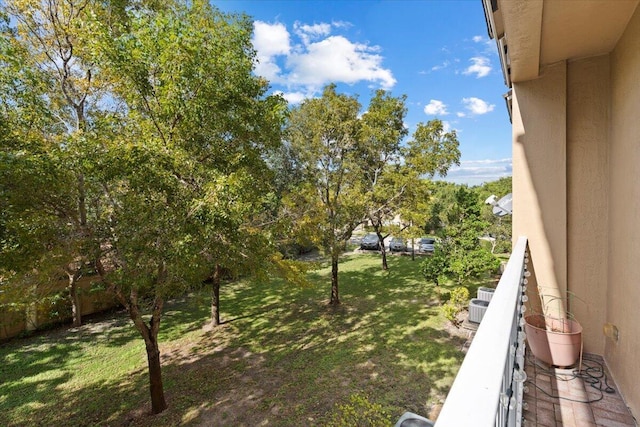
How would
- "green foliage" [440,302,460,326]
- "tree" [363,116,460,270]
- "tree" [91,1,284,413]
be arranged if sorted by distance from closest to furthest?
"tree" [91,1,284,413], "green foliage" [440,302,460,326], "tree" [363,116,460,270]

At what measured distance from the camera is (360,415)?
16.9 feet

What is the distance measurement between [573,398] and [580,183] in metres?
2.24

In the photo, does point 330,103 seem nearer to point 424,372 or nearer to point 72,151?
point 72,151

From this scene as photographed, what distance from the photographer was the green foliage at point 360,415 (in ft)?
16.2

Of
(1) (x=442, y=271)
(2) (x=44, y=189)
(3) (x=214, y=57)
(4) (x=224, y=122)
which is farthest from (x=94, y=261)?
(1) (x=442, y=271)


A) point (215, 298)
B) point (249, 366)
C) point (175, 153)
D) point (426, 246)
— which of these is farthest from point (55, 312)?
point (426, 246)

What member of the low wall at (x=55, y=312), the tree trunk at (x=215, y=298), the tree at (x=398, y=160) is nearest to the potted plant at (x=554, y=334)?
the tree at (x=398, y=160)

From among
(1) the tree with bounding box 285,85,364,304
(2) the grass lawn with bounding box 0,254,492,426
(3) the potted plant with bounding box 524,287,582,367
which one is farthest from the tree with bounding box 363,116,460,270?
(3) the potted plant with bounding box 524,287,582,367

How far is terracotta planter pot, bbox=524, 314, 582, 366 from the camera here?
2959 millimetres

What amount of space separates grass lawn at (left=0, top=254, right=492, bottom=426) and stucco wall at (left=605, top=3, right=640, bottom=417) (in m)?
3.33

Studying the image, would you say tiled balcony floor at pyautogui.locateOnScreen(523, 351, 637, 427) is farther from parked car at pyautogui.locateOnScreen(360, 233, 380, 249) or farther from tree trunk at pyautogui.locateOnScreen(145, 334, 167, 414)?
parked car at pyautogui.locateOnScreen(360, 233, 380, 249)

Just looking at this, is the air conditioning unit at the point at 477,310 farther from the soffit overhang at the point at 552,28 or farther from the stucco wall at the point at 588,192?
the soffit overhang at the point at 552,28

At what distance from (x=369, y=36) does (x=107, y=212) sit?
479 inches

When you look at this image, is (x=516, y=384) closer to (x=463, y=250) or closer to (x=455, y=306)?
(x=455, y=306)
